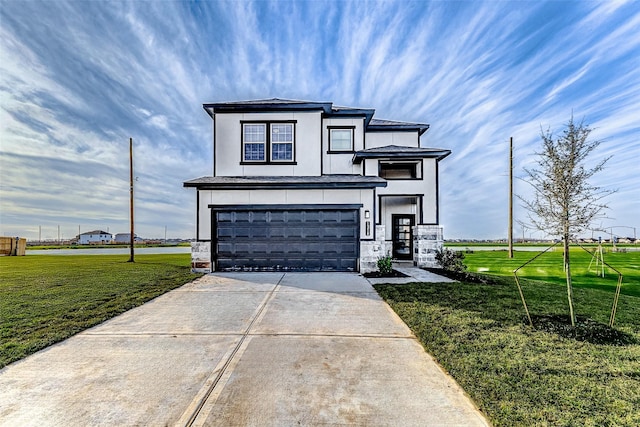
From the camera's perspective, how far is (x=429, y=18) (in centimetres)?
1005

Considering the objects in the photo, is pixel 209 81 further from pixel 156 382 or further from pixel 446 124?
pixel 156 382

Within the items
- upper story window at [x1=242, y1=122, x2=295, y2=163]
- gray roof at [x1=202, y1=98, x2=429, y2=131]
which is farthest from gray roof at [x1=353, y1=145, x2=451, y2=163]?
upper story window at [x1=242, y1=122, x2=295, y2=163]

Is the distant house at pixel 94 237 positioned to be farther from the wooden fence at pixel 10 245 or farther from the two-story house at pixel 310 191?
the two-story house at pixel 310 191

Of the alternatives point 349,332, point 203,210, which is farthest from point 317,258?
point 349,332

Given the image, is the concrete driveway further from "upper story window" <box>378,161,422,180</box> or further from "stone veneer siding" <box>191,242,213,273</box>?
"upper story window" <box>378,161,422,180</box>

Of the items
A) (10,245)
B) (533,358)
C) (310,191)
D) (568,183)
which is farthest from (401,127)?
(10,245)

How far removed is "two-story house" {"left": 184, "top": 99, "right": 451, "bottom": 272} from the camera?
1041cm

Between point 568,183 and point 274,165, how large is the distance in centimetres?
951

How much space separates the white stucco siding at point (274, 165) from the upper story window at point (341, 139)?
42.2 inches

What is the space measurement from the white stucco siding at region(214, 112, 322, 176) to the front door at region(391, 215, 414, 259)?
5.16 m

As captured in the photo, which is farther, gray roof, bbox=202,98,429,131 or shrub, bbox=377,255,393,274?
gray roof, bbox=202,98,429,131

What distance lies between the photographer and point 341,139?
12672mm

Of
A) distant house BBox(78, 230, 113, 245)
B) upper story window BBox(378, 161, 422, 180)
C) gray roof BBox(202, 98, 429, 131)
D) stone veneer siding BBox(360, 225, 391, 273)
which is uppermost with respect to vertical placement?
gray roof BBox(202, 98, 429, 131)

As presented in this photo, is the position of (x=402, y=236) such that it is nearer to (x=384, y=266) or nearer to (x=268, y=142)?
(x=384, y=266)
